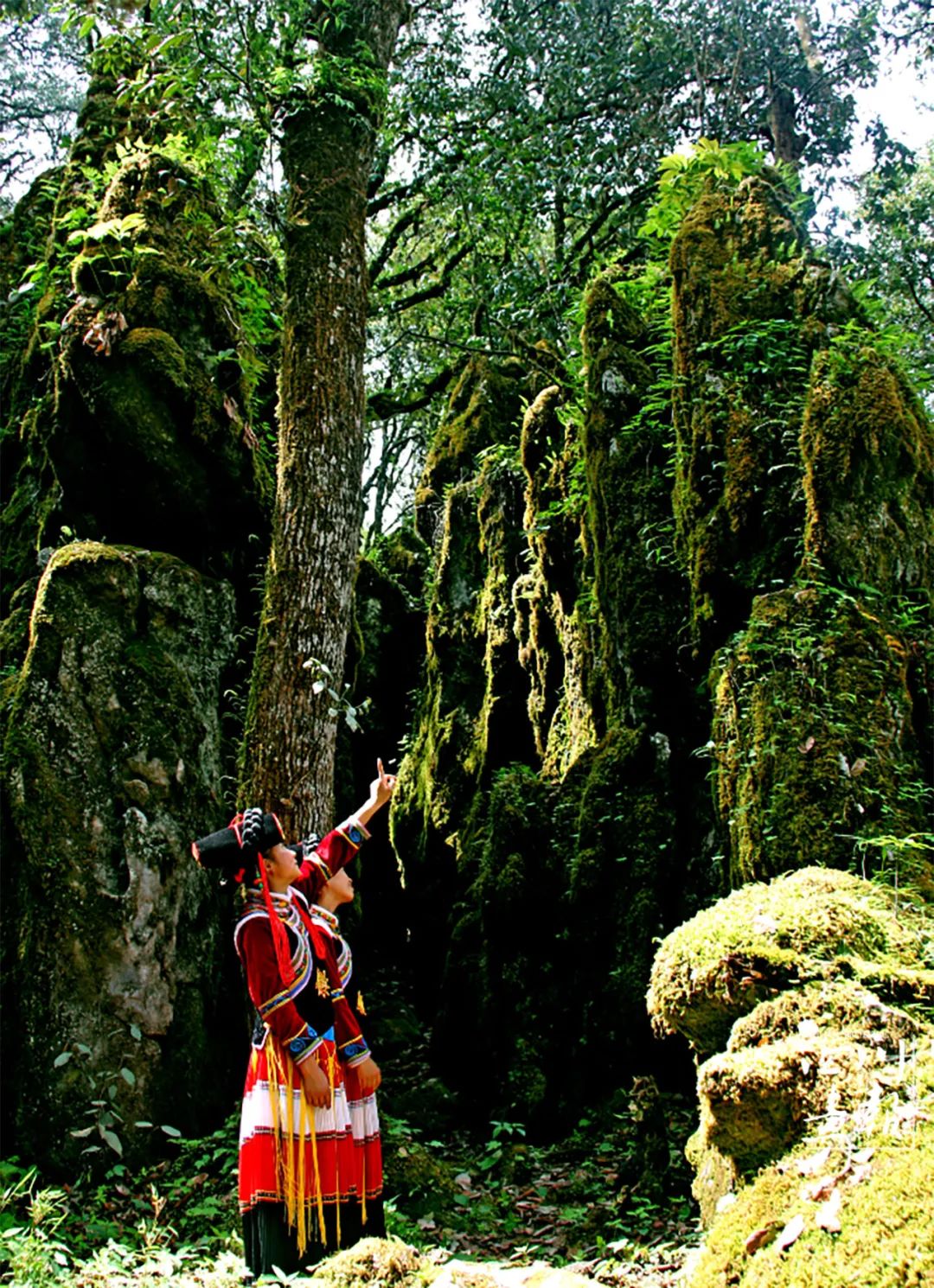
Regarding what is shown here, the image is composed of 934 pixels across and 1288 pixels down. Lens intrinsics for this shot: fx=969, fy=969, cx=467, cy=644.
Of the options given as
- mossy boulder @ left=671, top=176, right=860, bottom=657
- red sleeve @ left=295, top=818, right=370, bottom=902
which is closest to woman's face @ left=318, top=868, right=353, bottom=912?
red sleeve @ left=295, top=818, right=370, bottom=902

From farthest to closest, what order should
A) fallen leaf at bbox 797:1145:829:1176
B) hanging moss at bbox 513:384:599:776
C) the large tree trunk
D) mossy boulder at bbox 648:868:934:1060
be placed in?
hanging moss at bbox 513:384:599:776 → the large tree trunk → mossy boulder at bbox 648:868:934:1060 → fallen leaf at bbox 797:1145:829:1176

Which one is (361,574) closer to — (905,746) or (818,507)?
(818,507)

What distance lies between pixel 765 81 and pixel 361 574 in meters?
10.2

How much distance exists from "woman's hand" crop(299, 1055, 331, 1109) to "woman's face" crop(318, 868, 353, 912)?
80 centimetres

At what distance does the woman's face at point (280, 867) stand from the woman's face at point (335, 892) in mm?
438

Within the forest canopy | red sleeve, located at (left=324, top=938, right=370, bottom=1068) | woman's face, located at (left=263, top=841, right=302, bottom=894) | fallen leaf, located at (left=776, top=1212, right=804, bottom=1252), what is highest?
the forest canopy

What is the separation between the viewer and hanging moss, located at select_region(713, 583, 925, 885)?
5219 mm

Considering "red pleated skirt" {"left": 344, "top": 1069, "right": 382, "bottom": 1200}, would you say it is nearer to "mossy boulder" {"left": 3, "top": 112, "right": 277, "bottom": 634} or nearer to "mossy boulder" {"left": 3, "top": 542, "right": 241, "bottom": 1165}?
"mossy boulder" {"left": 3, "top": 542, "right": 241, "bottom": 1165}

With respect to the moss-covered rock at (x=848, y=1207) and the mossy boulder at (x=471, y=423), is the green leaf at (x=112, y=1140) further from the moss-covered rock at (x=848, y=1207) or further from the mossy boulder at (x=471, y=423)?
the mossy boulder at (x=471, y=423)

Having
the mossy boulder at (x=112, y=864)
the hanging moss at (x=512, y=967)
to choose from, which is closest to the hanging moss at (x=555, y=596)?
the hanging moss at (x=512, y=967)

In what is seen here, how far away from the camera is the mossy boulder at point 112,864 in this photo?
6.54 metres

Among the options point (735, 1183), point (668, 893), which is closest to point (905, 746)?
point (668, 893)

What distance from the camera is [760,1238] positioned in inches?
109

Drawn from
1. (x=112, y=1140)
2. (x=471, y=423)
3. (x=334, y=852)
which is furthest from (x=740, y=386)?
(x=471, y=423)
